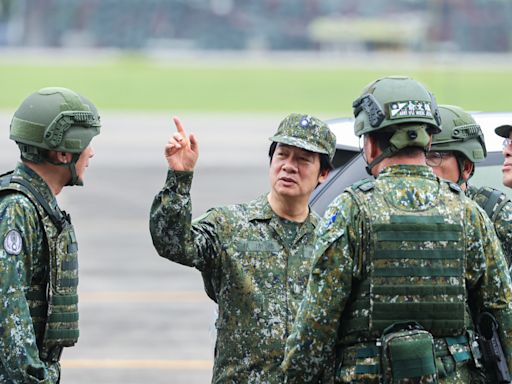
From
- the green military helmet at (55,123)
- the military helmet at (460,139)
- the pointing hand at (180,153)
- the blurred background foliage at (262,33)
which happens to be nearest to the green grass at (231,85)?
the blurred background foliage at (262,33)

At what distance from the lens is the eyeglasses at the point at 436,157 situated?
15.7 feet

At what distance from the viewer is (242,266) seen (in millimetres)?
4547

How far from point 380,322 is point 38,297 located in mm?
1319

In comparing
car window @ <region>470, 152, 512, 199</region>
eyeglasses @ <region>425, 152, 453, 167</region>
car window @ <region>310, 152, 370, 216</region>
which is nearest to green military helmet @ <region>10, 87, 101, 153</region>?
eyeglasses @ <region>425, 152, 453, 167</region>

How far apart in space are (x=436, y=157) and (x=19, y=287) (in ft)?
6.25

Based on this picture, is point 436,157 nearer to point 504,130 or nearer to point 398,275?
point 504,130

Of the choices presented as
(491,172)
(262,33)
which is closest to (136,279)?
(491,172)

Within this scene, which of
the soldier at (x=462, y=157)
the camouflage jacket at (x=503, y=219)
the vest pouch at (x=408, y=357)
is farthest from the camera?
the soldier at (x=462, y=157)

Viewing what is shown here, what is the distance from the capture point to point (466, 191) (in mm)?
4801

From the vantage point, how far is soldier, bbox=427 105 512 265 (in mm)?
4699

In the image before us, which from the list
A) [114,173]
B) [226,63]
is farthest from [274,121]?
[226,63]

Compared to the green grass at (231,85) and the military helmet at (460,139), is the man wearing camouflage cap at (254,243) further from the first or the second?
the green grass at (231,85)

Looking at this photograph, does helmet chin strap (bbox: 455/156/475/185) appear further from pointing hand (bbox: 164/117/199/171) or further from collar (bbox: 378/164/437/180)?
pointing hand (bbox: 164/117/199/171)

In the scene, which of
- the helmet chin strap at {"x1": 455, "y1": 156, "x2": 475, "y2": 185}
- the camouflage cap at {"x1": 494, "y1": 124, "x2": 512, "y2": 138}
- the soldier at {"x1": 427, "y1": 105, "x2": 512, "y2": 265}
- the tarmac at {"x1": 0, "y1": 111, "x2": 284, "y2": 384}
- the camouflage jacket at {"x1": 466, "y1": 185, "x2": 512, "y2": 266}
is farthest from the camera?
the tarmac at {"x1": 0, "y1": 111, "x2": 284, "y2": 384}
